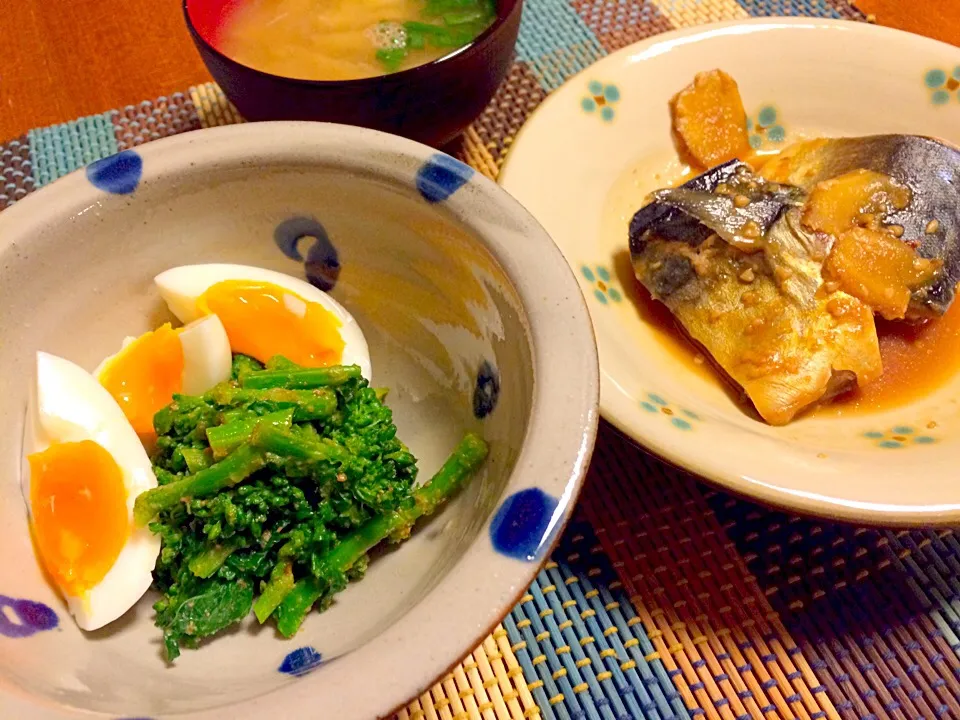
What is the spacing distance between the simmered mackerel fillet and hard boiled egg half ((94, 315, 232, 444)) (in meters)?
0.82

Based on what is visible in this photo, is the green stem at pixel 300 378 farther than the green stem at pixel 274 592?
Yes

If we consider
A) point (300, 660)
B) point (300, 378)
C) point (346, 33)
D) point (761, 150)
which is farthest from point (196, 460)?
point (761, 150)

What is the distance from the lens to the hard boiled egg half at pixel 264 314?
1102mm

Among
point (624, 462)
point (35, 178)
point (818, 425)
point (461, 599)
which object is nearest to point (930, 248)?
point (818, 425)

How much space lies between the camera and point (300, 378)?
1.03 meters

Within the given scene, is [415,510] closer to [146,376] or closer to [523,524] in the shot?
[523,524]

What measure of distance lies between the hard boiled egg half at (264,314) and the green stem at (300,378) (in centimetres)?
8

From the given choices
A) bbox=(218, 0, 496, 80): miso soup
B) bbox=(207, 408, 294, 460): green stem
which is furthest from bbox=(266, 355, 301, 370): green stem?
bbox=(218, 0, 496, 80): miso soup

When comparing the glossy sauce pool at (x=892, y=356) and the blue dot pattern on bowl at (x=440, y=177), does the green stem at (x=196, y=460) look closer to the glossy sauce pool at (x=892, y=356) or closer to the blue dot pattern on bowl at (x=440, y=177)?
the blue dot pattern on bowl at (x=440, y=177)

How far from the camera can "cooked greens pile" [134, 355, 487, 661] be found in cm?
90

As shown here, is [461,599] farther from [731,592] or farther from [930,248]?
[930,248]

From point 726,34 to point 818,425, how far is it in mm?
931

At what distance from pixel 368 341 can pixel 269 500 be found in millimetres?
400

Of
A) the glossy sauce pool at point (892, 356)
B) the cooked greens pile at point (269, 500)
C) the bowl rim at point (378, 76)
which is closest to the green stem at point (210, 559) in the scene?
the cooked greens pile at point (269, 500)
